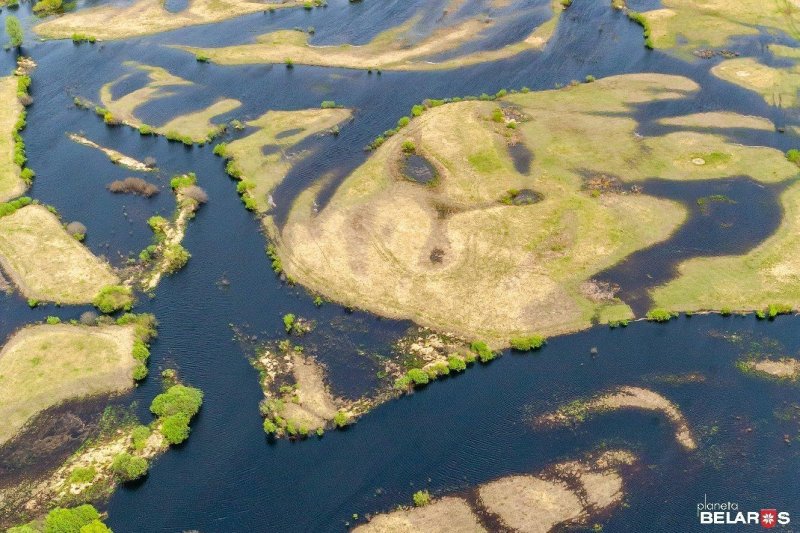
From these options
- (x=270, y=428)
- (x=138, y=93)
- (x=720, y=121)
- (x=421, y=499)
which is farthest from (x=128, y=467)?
(x=720, y=121)

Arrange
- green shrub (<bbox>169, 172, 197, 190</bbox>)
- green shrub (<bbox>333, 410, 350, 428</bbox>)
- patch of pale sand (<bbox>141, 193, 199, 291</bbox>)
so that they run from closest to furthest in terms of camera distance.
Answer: green shrub (<bbox>333, 410, 350, 428</bbox>)
patch of pale sand (<bbox>141, 193, 199, 291</bbox>)
green shrub (<bbox>169, 172, 197, 190</bbox>)

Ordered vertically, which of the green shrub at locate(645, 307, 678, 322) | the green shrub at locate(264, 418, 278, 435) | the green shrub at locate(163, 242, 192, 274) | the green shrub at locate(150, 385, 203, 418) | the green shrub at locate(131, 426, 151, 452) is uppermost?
the green shrub at locate(163, 242, 192, 274)

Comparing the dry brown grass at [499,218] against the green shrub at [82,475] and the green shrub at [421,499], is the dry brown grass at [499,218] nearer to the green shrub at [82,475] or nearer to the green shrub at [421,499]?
the green shrub at [421,499]

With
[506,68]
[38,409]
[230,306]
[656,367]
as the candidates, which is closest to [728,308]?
[656,367]

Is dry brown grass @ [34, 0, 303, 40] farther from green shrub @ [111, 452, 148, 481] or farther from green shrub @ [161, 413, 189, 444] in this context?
green shrub @ [111, 452, 148, 481]

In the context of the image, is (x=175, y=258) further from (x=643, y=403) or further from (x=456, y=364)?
(x=643, y=403)

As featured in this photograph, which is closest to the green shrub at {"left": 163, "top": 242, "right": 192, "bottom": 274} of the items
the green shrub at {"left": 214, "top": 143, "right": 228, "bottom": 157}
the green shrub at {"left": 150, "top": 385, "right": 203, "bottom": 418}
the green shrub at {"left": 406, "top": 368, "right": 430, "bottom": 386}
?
the green shrub at {"left": 150, "top": 385, "right": 203, "bottom": 418}
